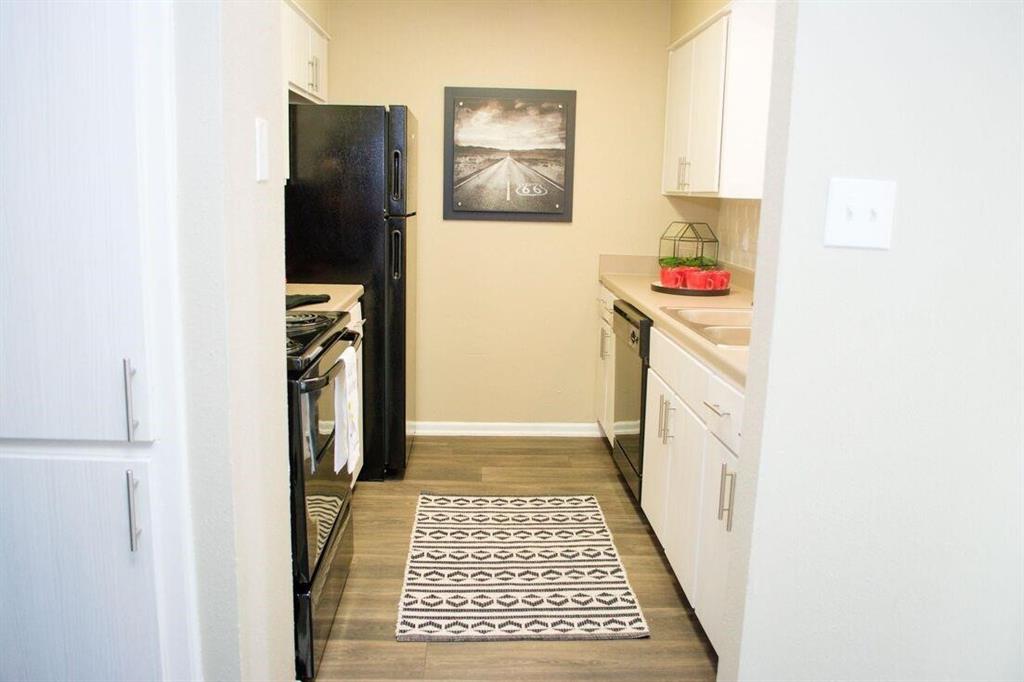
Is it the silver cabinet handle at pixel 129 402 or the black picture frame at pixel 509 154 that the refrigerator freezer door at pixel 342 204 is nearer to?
the black picture frame at pixel 509 154

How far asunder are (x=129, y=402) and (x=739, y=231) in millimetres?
3345

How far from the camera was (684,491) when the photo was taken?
9.00ft

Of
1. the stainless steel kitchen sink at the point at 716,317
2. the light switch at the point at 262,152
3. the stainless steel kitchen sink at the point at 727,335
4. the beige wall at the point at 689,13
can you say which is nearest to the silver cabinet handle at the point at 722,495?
the stainless steel kitchen sink at the point at 727,335

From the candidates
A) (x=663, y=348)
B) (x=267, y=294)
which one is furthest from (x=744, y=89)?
(x=267, y=294)

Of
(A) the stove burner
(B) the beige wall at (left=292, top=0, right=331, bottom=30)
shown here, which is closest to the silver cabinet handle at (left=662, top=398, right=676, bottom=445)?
(A) the stove burner

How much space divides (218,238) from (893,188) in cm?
114

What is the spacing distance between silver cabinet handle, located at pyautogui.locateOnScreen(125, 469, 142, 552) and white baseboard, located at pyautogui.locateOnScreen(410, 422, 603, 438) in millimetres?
3209

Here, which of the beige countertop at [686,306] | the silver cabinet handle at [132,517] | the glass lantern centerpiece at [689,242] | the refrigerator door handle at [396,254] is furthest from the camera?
the glass lantern centerpiece at [689,242]

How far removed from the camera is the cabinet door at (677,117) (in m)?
4.08

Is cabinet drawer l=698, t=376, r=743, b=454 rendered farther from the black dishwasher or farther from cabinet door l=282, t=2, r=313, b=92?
cabinet door l=282, t=2, r=313, b=92

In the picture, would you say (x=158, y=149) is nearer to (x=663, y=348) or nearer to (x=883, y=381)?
(x=883, y=381)

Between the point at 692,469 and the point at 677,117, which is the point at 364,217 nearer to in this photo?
the point at 677,117

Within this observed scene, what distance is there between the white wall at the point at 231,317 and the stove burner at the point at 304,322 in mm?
680

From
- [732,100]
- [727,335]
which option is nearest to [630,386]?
[727,335]
